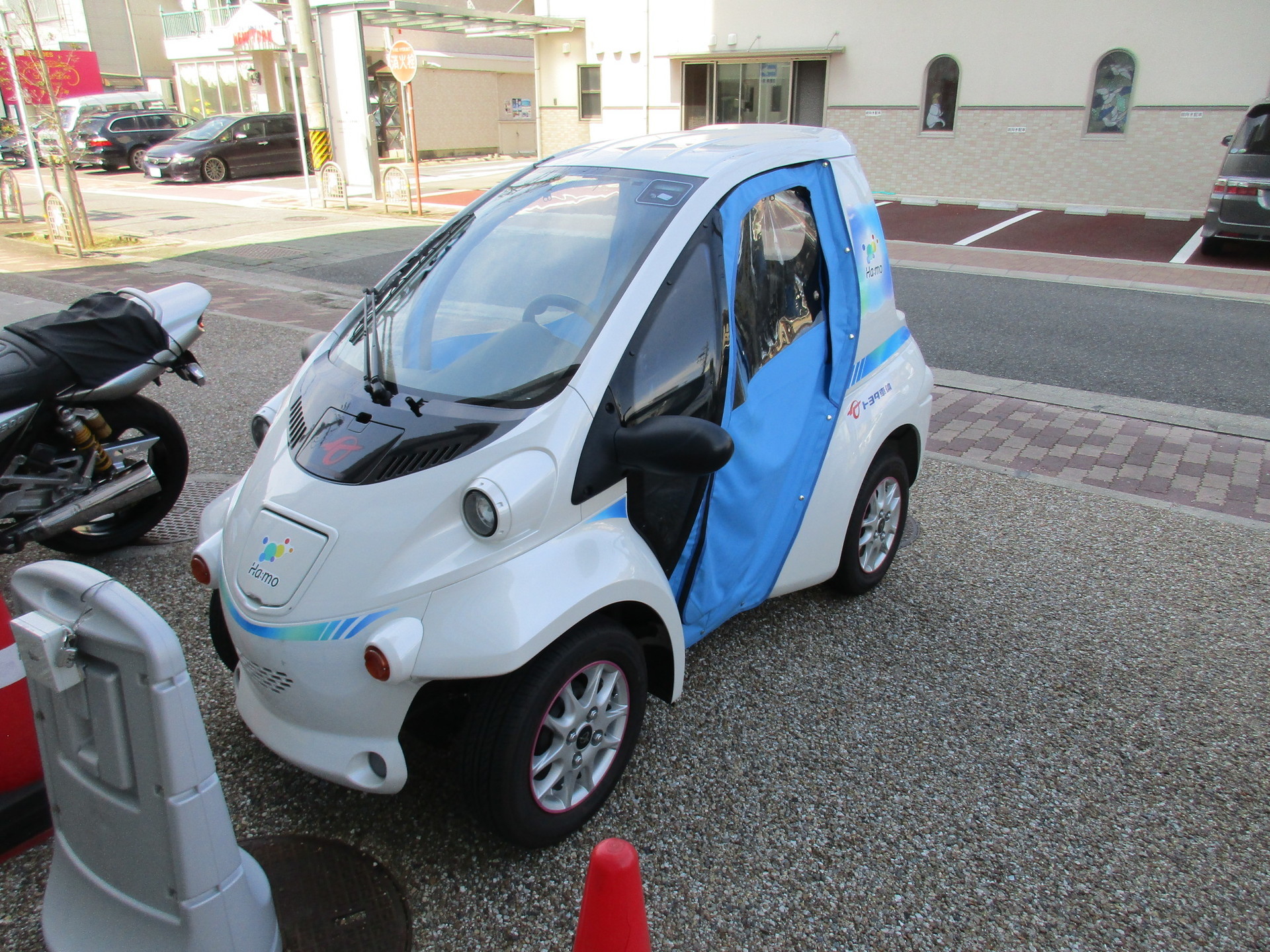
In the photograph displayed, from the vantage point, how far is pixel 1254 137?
12.1 m

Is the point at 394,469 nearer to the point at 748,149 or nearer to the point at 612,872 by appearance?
the point at 612,872

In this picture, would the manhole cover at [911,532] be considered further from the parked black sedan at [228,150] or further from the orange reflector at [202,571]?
the parked black sedan at [228,150]

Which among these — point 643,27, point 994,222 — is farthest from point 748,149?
point 643,27

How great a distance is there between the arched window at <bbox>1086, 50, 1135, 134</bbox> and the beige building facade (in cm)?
2

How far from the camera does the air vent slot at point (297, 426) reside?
8.80ft

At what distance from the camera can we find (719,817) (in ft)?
8.89

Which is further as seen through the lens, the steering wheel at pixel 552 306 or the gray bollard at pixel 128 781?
the steering wheel at pixel 552 306

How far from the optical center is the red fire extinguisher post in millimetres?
2605

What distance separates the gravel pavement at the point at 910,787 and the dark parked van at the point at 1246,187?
32.6 ft

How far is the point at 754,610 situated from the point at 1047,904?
1.63m

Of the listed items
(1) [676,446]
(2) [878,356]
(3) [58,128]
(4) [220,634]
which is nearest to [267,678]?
(4) [220,634]

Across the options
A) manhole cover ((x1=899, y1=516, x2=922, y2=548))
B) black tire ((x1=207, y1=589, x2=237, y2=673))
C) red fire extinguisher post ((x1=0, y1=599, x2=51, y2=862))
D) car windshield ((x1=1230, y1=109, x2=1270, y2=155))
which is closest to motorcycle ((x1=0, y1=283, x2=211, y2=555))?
red fire extinguisher post ((x1=0, y1=599, x2=51, y2=862))

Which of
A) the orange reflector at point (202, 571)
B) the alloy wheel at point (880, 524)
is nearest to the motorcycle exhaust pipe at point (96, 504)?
the orange reflector at point (202, 571)

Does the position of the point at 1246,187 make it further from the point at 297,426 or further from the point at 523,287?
the point at 297,426
